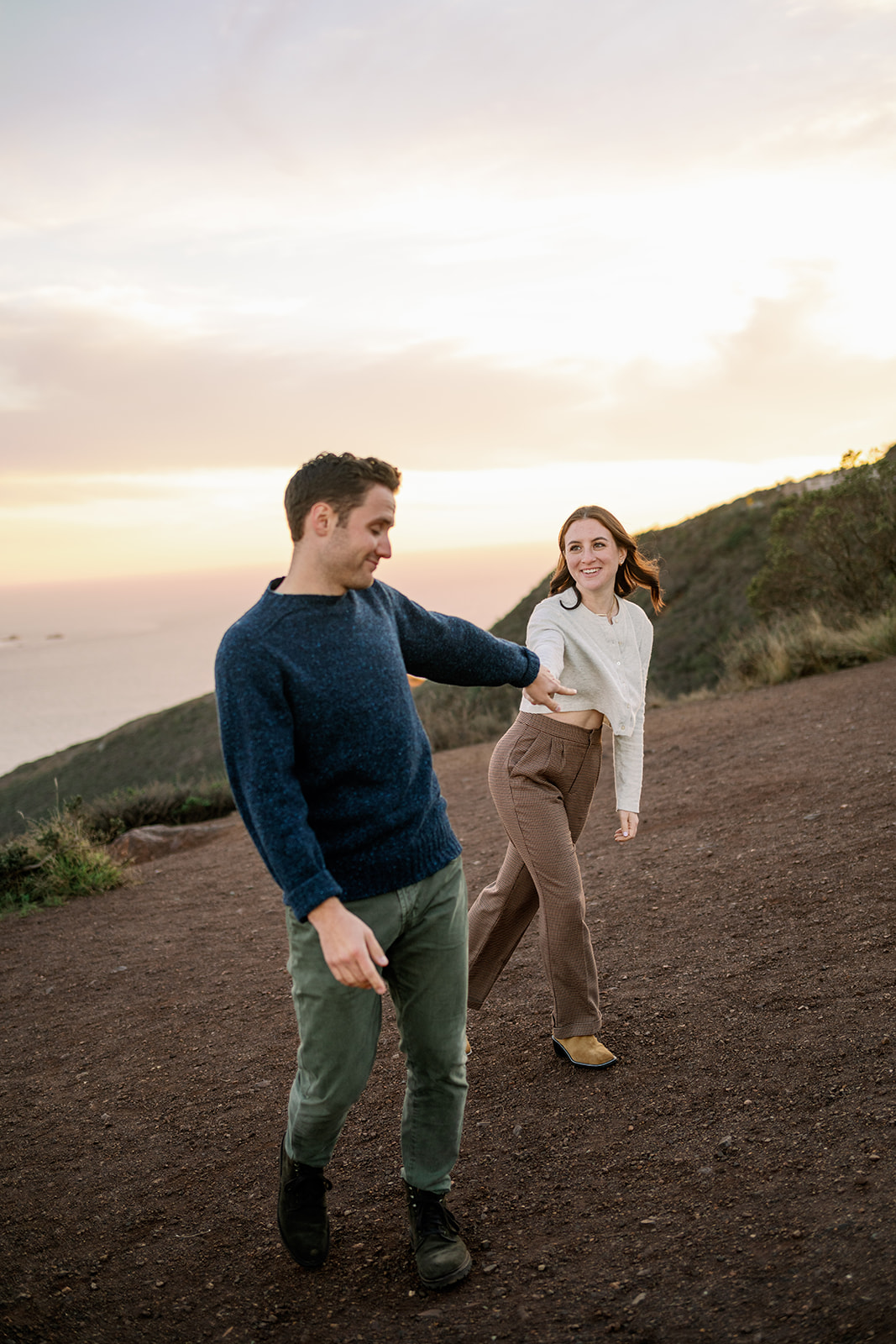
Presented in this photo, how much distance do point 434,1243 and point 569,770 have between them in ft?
5.07

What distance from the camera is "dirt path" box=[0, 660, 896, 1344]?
2459 millimetres

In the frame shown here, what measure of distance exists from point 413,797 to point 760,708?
8.37 meters

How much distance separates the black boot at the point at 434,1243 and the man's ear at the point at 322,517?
171 cm

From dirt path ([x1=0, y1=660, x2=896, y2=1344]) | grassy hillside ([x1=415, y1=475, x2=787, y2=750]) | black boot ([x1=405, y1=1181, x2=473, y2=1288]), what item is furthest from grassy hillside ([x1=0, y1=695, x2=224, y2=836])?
black boot ([x1=405, y1=1181, x2=473, y2=1288])

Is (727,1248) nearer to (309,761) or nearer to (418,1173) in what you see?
(418,1173)

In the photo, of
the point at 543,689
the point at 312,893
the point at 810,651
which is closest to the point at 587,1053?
the point at 543,689

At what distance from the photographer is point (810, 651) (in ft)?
38.0

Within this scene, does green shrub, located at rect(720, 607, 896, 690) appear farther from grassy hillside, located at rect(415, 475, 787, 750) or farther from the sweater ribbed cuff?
the sweater ribbed cuff

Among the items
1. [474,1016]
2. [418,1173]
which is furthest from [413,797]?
[474,1016]

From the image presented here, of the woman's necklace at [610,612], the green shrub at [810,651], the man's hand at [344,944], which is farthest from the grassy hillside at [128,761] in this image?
the man's hand at [344,944]

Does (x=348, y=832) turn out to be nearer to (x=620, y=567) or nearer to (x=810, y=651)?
(x=620, y=567)

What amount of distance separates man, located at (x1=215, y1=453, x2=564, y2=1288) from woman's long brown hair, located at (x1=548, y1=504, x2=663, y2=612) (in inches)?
48.4

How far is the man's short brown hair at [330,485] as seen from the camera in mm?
2264

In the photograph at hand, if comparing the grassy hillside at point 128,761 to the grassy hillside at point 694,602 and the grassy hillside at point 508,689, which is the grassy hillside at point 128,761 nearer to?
the grassy hillside at point 508,689
